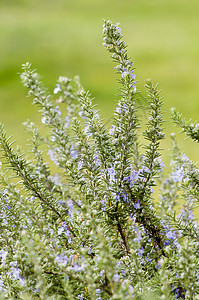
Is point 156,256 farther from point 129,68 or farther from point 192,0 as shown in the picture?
point 192,0

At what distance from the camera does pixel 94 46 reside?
7.50 metres

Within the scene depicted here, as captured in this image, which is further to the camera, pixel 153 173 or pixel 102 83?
pixel 102 83

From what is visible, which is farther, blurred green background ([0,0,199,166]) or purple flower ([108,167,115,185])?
blurred green background ([0,0,199,166])

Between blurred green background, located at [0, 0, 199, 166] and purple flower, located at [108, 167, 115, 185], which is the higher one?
blurred green background, located at [0, 0, 199, 166]

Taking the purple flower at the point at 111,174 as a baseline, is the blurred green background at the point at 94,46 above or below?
above

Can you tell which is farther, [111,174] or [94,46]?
[94,46]

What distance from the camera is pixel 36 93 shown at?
1.00 m

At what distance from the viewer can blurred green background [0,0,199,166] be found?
20.2 feet

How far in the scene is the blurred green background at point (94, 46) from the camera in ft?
20.2

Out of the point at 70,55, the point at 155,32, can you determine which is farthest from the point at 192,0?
the point at 70,55

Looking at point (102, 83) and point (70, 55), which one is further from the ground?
point (70, 55)

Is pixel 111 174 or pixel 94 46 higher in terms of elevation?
pixel 94 46

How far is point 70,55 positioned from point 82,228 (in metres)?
6.83

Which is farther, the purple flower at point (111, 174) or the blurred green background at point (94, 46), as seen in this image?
the blurred green background at point (94, 46)
